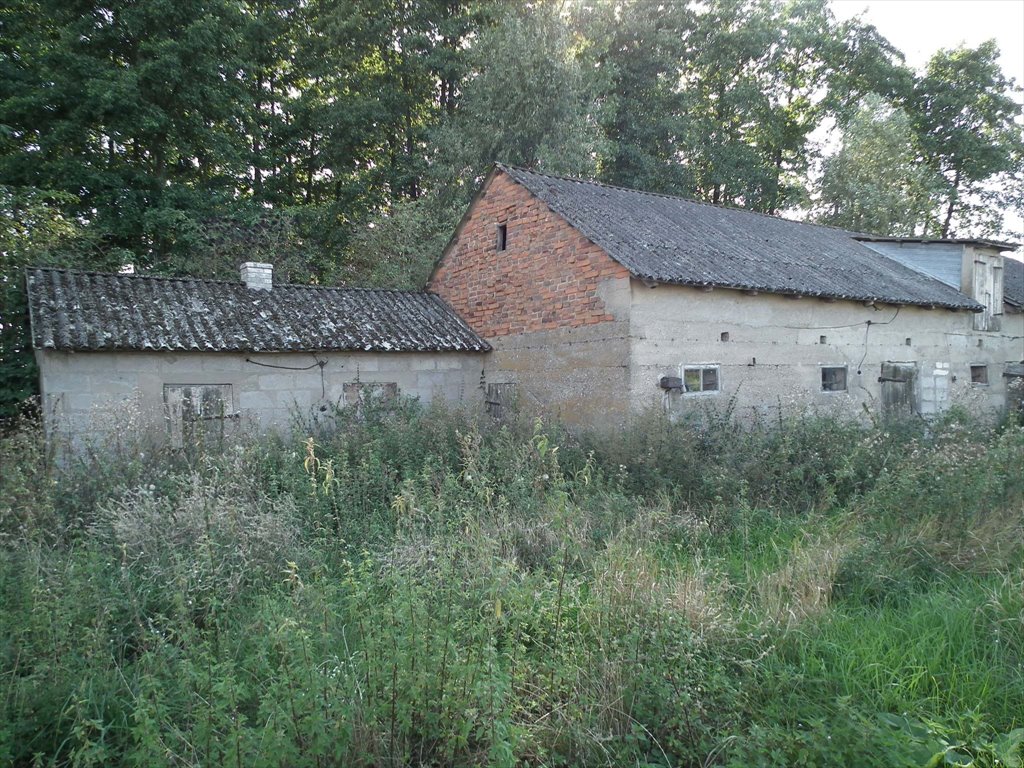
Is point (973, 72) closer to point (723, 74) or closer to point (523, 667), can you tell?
point (723, 74)

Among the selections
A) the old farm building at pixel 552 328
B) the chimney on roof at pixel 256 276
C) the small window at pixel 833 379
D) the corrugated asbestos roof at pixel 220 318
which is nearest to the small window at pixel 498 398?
the old farm building at pixel 552 328

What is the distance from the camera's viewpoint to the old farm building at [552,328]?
1126cm

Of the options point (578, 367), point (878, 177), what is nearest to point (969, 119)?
point (878, 177)

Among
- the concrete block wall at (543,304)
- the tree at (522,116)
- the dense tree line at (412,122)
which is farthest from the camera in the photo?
the tree at (522,116)

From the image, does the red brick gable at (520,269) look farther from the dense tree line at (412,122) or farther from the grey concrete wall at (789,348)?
the dense tree line at (412,122)

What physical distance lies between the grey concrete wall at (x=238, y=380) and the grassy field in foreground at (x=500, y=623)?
345 centimetres

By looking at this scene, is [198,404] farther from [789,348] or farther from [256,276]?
[789,348]

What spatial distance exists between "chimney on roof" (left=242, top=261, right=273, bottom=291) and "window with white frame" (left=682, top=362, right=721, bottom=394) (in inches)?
334

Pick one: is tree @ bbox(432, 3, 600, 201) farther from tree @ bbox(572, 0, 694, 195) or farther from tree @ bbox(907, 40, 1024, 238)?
tree @ bbox(907, 40, 1024, 238)

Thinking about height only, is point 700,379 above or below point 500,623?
above

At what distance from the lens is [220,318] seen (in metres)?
12.3

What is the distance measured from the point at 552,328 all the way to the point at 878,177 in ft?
67.2

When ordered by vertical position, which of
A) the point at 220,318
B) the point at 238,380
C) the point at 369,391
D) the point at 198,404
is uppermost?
the point at 220,318

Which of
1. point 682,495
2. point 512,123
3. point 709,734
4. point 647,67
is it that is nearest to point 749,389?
point 682,495
